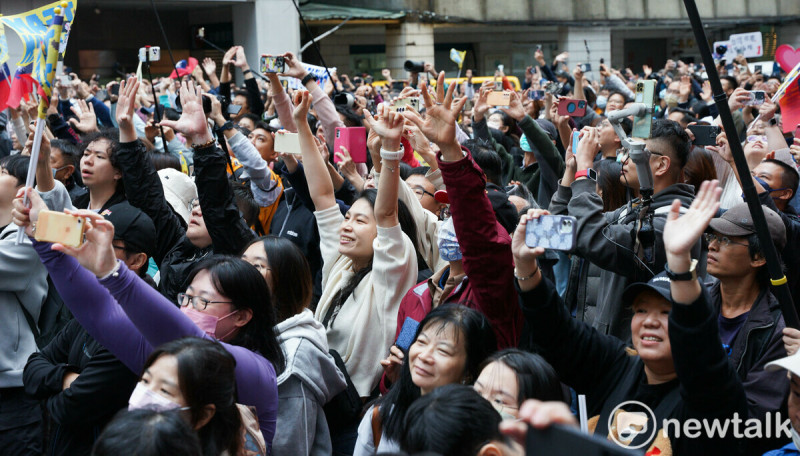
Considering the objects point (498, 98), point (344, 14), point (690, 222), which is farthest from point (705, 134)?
point (344, 14)

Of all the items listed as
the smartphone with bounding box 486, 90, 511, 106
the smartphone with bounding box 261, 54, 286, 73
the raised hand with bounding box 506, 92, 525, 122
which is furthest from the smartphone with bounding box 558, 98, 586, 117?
the smartphone with bounding box 261, 54, 286, 73

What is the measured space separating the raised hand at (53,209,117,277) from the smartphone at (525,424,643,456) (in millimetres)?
1497

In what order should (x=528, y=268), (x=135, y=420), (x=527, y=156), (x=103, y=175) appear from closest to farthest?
(x=135, y=420) → (x=528, y=268) → (x=103, y=175) → (x=527, y=156)

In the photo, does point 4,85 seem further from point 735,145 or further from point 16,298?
point 735,145

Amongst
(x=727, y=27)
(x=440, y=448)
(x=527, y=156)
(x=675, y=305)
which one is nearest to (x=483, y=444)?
(x=440, y=448)

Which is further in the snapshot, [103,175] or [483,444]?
[103,175]

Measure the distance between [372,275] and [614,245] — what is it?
0.94m

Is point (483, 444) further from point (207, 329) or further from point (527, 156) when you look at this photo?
point (527, 156)

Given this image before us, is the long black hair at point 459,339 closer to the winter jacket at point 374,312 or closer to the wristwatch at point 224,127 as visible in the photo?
the winter jacket at point 374,312

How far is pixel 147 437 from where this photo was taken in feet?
6.43

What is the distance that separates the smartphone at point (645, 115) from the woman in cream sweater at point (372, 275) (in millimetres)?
875

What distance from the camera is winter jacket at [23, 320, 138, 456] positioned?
2.69m

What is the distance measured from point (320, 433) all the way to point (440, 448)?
0.98 m

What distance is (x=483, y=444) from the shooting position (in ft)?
6.98
